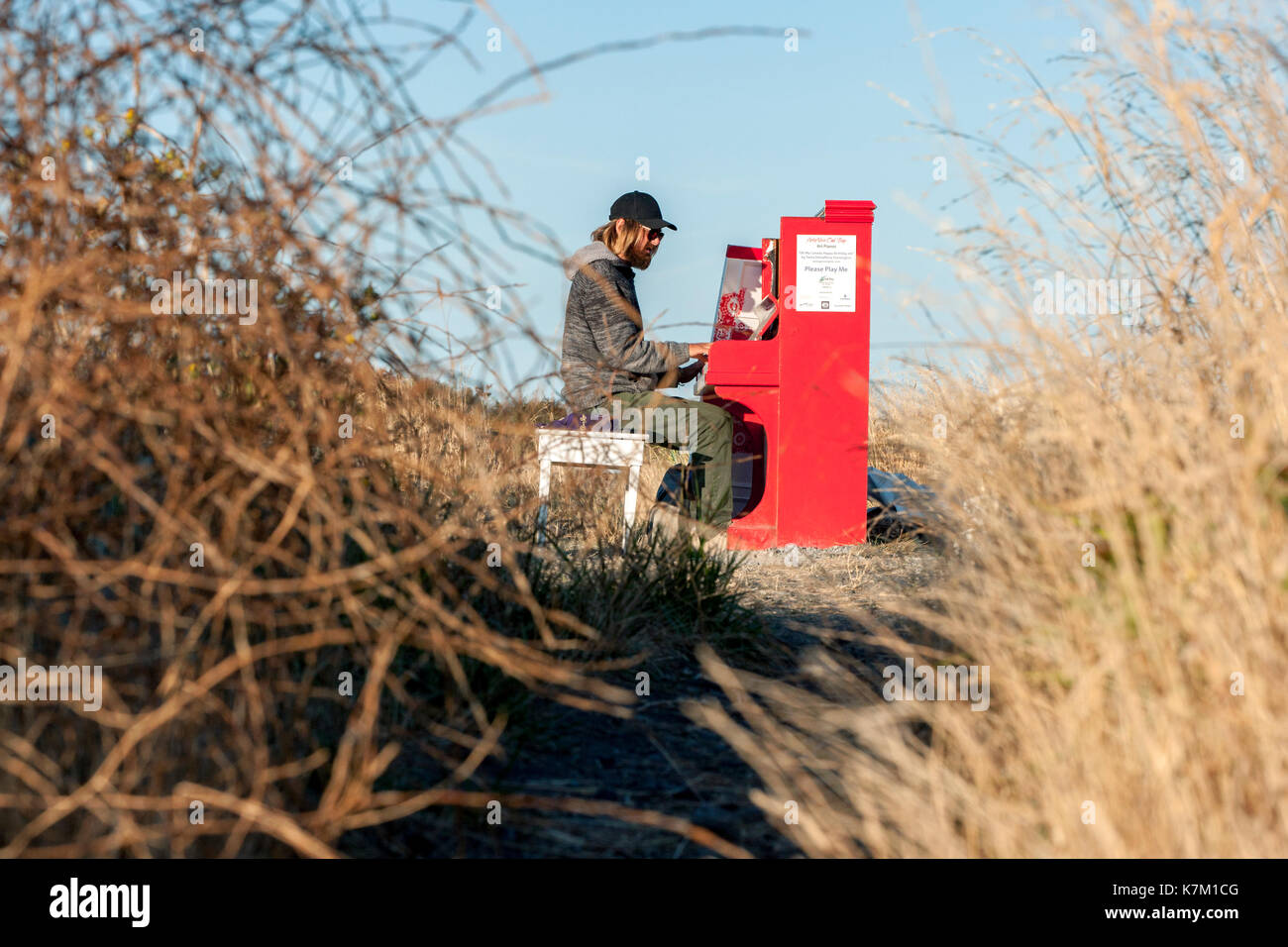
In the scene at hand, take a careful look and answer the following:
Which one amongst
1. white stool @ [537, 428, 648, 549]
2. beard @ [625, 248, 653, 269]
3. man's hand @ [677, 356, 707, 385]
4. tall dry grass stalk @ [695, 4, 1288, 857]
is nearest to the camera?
tall dry grass stalk @ [695, 4, 1288, 857]

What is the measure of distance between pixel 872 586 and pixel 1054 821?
3.48 metres

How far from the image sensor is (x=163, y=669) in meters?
2.07

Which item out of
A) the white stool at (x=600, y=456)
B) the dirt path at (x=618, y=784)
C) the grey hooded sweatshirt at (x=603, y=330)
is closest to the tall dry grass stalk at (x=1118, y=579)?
the dirt path at (x=618, y=784)

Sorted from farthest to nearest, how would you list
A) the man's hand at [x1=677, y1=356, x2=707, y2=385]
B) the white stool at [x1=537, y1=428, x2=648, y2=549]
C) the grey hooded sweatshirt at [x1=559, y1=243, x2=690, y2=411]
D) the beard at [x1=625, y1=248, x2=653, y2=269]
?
the man's hand at [x1=677, y1=356, x2=707, y2=385], the beard at [x1=625, y1=248, x2=653, y2=269], the grey hooded sweatshirt at [x1=559, y1=243, x2=690, y2=411], the white stool at [x1=537, y1=428, x2=648, y2=549]

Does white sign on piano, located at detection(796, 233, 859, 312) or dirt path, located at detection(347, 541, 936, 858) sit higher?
white sign on piano, located at detection(796, 233, 859, 312)

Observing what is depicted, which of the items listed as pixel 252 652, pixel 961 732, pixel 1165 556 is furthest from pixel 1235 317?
pixel 252 652

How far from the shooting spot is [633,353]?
5895 millimetres

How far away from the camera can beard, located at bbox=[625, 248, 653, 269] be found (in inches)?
235

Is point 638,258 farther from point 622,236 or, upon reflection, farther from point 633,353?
point 633,353

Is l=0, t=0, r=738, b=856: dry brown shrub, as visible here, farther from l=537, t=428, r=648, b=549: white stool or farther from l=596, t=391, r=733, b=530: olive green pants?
l=596, t=391, r=733, b=530: olive green pants

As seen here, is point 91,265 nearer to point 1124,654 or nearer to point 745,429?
point 1124,654

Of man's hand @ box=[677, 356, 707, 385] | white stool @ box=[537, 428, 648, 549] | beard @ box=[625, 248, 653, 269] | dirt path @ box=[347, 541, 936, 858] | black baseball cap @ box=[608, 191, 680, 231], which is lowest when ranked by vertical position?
dirt path @ box=[347, 541, 936, 858]

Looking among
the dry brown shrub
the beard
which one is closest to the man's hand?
the beard
